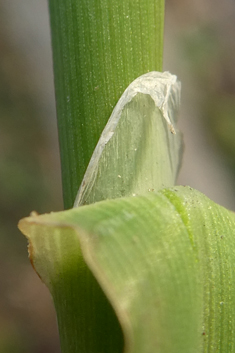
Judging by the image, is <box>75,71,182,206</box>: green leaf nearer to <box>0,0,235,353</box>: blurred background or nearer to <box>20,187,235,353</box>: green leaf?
<box>20,187,235,353</box>: green leaf

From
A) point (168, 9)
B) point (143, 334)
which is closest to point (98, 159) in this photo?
point (143, 334)

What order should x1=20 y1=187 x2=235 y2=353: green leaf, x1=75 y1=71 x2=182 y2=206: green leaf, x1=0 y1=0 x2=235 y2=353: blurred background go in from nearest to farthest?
x1=20 y1=187 x2=235 y2=353: green leaf
x1=75 y1=71 x2=182 y2=206: green leaf
x1=0 y1=0 x2=235 y2=353: blurred background

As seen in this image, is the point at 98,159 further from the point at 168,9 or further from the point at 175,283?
the point at 168,9

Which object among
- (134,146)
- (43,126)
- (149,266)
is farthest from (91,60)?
(43,126)

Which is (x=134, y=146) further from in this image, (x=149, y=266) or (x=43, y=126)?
(x=43, y=126)

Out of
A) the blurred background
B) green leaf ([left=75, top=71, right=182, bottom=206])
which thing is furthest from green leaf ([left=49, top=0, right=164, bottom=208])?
the blurred background

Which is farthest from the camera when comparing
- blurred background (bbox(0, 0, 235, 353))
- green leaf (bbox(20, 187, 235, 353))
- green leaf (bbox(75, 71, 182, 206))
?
blurred background (bbox(0, 0, 235, 353))

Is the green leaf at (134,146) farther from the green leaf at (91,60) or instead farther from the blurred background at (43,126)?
the blurred background at (43,126)
